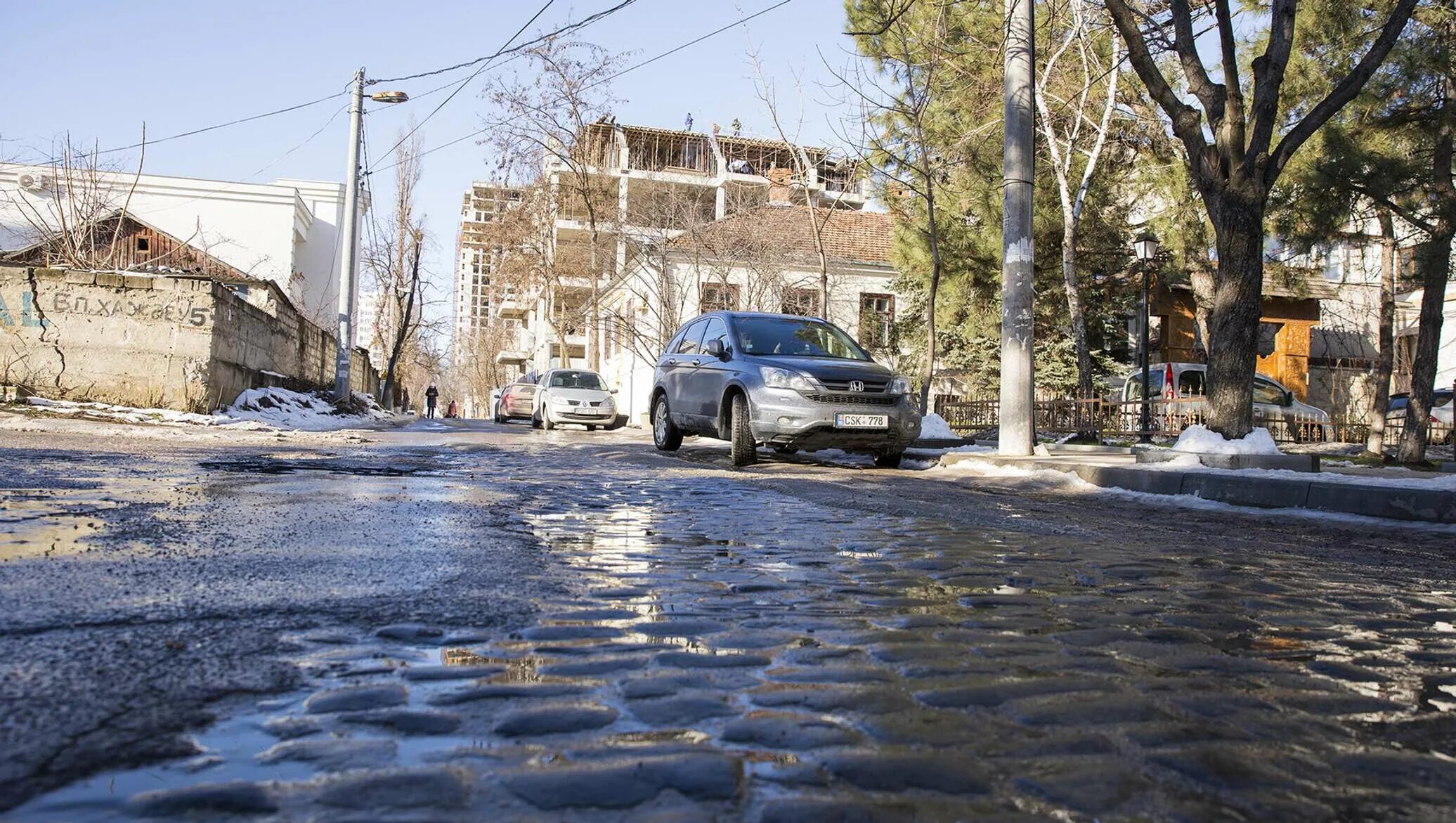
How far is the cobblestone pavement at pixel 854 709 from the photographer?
1629 millimetres

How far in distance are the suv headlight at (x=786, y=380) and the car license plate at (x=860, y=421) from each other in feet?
1.39

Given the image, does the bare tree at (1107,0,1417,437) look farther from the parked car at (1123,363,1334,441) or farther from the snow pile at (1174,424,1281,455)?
the parked car at (1123,363,1334,441)

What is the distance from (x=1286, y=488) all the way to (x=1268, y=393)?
1754cm

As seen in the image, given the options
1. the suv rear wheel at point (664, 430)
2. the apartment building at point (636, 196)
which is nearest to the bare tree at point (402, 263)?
the apartment building at point (636, 196)

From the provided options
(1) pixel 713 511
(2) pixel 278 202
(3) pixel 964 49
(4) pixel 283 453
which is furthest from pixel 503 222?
(1) pixel 713 511

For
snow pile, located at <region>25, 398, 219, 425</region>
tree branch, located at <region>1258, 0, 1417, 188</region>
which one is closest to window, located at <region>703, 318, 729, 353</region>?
tree branch, located at <region>1258, 0, 1417, 188</region>

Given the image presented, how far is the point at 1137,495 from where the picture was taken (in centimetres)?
848

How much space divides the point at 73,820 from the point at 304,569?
2.20m

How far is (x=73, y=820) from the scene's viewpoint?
1462 mm

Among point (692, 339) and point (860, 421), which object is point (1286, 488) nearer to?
point (860, 421)

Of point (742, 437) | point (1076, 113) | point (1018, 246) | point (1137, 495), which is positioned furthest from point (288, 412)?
point (1076, 113)

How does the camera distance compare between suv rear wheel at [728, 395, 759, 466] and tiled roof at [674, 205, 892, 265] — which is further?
tiled roof at [674, 205, 892, 265]

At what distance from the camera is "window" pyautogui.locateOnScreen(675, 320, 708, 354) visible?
43.4 ft

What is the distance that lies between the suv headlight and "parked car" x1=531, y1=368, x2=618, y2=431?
48.1ft
